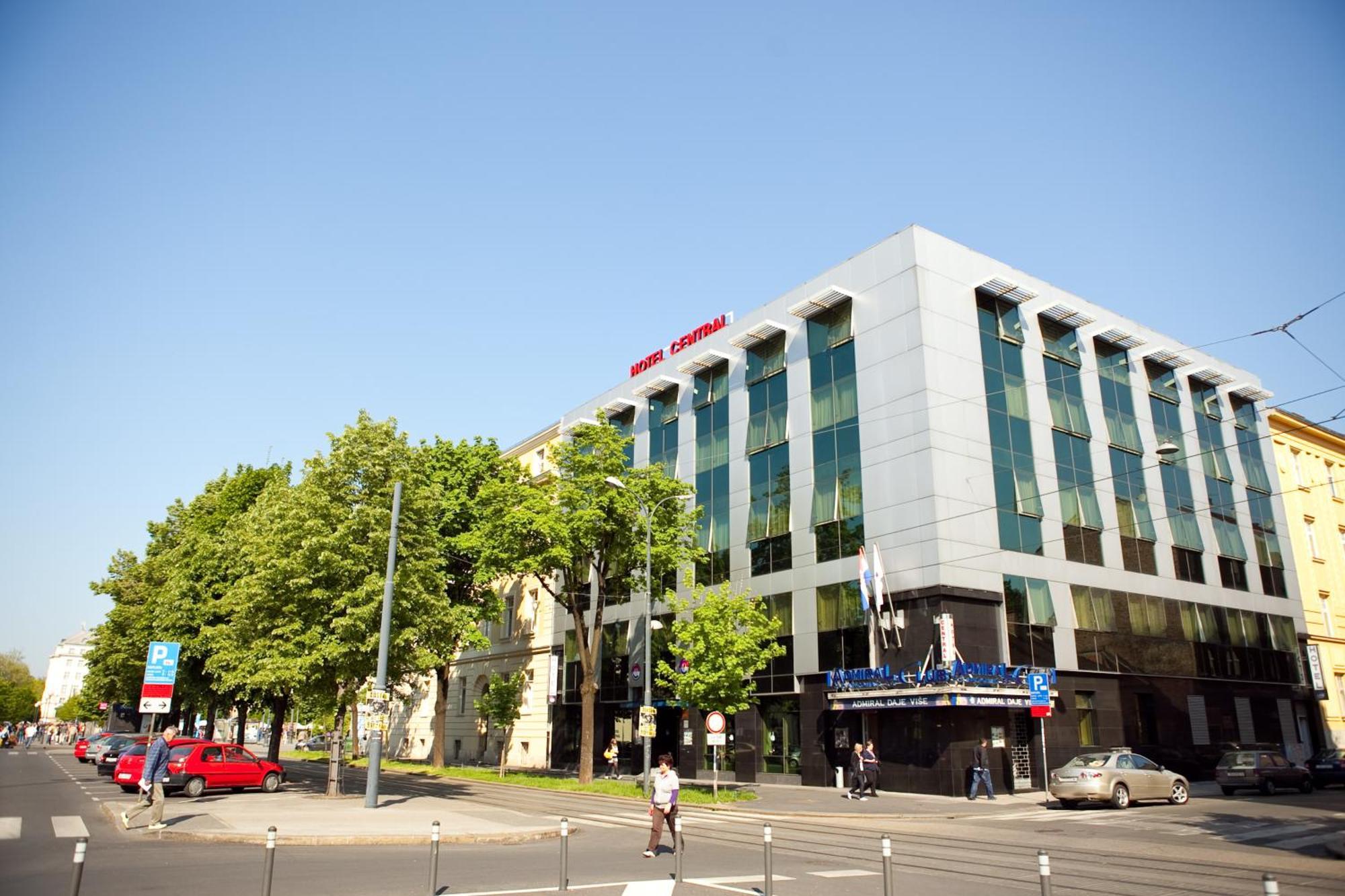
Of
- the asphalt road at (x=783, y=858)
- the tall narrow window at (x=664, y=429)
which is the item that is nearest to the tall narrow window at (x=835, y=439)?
the tall narrow window at (x=664, y=429)

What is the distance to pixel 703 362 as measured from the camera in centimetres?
4362

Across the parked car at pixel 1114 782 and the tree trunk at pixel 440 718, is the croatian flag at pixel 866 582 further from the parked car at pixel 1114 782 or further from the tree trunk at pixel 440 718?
the tree trunk at pixel 440 718

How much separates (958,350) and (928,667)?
12.0 meters

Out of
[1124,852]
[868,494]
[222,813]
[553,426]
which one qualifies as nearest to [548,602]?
[553,426]

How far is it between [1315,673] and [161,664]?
49309 millimetres

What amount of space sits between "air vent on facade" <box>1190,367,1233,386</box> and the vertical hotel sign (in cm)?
1361

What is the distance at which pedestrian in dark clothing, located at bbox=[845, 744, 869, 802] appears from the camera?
93.8ft

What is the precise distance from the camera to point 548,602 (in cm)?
5297

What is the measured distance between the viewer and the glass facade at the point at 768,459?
37906 mm

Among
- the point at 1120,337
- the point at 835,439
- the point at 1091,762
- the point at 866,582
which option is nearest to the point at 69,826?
the point at 866,582

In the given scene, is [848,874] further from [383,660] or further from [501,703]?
[501,703]

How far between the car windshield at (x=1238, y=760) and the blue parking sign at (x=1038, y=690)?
6417 millimetres

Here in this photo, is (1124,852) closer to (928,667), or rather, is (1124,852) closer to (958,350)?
(928,667)

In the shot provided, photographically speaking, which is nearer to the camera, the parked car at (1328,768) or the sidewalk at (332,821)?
the sidewalk at (332,821)
